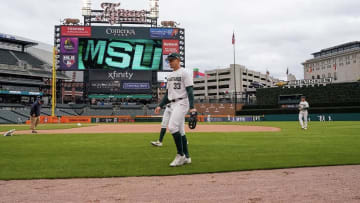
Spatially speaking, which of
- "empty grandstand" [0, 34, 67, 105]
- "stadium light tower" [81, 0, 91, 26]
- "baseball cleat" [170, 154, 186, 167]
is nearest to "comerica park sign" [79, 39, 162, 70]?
"stadium light tower" [81, 0, 91, 26]

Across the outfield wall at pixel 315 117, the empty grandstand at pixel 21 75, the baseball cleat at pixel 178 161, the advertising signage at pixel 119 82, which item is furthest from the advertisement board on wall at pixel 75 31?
the baseball cleat at pixel 178 161

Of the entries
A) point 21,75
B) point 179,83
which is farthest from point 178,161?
point 21,75

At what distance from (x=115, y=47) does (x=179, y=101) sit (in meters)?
43.0

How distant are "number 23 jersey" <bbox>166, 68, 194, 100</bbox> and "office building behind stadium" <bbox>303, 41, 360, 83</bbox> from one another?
3119 inches

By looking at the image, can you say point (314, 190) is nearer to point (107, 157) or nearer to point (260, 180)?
point (260, 180)

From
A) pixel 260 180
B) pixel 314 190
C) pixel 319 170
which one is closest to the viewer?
pixel 314 190

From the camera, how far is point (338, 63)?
279ft

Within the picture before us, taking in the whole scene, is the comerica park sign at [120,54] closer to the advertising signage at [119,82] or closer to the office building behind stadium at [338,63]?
the advertising signage at [119,82]

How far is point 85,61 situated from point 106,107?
10420mm

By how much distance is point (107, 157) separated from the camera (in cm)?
564

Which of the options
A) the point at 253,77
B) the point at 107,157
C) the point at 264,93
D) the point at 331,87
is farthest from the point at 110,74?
the point at 253,77

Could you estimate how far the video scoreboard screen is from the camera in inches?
1738

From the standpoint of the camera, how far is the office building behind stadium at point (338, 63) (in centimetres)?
7925

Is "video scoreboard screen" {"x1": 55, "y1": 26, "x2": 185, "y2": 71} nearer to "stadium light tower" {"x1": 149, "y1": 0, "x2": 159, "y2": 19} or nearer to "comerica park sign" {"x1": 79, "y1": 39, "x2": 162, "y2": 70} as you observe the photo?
"comerica park sign" {"x1": 79, "y1": 39, "x2": 162, "y2": 70}
